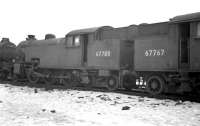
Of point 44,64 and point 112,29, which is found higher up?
point 112,29

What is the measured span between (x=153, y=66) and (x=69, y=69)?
6.28 meters

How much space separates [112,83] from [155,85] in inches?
110

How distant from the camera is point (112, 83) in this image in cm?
1380

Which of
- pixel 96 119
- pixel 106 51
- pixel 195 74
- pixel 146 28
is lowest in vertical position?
pixel 96 119

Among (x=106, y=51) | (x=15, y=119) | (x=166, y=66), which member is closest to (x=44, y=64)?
(x=106, y=51)

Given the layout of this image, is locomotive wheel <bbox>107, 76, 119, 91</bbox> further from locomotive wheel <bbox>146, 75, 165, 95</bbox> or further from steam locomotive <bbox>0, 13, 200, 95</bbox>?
locomotive wheel <bbox>146, 75, 165, 95</bbox>

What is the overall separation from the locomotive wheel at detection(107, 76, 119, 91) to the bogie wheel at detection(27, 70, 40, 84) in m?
6.34

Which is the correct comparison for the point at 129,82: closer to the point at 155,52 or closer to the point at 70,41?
the point at 155,52

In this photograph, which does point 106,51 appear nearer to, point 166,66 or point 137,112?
point 166,66

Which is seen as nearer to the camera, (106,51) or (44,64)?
(106,51)

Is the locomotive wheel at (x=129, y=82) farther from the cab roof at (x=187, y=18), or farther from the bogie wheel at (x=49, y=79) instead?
the bogie wheel at (x=49, y=79)

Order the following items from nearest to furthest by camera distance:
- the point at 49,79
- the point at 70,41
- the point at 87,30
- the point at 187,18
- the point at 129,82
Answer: the point at 187,18 → the point at 129,82 → the point at 87,30 → the point at 70,41 → the point at 49,79

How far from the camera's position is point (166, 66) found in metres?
11.2

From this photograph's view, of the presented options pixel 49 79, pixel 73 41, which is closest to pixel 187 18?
pixel 73 41
